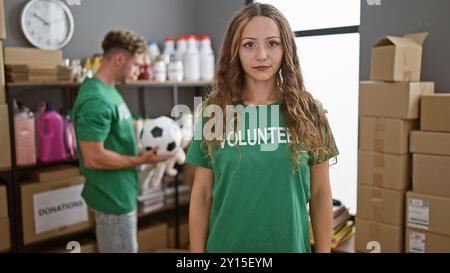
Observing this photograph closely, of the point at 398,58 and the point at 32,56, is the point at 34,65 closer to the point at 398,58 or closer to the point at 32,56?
the point at 32,56

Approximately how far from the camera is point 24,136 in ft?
5.87

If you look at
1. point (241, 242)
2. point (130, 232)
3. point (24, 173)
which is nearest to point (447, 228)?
point (241, 242)

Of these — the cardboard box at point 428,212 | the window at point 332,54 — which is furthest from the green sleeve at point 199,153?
the cardboard box at point 428,212

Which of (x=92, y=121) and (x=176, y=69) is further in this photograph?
(x=176, y=69)

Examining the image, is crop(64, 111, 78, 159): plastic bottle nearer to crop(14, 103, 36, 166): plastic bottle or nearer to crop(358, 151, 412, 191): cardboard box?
crop(14, 103, 36, 166): plastic bottle

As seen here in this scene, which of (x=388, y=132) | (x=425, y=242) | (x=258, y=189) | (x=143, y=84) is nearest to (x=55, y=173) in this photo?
(x=143, y=84)

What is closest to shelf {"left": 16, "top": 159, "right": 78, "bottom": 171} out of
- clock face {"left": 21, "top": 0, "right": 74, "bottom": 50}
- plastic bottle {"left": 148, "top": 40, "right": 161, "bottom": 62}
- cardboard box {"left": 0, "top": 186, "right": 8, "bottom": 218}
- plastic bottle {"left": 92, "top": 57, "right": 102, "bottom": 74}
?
cardboard box {"left": 0, "top": 186, "right": 8, "bottom": 218}

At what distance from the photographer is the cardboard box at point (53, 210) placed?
6.14 feet

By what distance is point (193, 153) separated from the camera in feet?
3.78

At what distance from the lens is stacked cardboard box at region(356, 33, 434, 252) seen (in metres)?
1.42

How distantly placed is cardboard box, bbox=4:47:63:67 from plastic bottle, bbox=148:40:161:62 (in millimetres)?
496

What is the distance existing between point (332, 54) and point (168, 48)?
1.08 metres

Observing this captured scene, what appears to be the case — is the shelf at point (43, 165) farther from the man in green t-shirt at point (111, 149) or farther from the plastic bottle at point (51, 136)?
the man in green t-shirt at point (111, 149)

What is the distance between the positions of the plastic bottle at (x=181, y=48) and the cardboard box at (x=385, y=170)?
1061 millimetres
